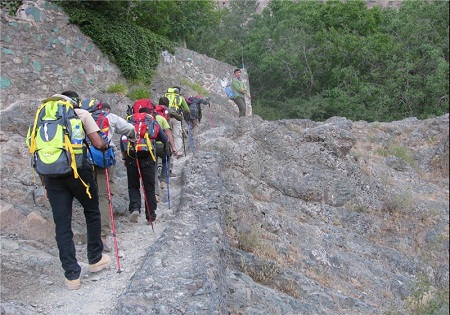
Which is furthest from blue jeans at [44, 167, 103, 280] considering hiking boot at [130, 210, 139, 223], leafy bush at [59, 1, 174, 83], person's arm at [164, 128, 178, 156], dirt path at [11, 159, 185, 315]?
leafy bush at [59, 1, 174, 83]

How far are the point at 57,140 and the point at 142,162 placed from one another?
7.21 feet

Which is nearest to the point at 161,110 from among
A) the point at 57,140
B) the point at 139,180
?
the point at 139,180

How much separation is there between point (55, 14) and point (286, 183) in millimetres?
8688

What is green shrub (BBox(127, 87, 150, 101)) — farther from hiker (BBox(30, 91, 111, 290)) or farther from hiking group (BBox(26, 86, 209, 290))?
hiker (BBox(30, 91, 111, 290))

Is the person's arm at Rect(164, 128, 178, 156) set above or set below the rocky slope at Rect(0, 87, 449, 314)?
above

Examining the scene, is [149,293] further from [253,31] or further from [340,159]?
[253,31]

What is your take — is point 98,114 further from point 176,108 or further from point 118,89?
point 118,89

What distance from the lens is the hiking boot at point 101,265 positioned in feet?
17.5

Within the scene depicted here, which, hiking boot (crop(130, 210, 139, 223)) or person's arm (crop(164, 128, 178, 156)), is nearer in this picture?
hiking boot (crop(130, 210, 139, 223))

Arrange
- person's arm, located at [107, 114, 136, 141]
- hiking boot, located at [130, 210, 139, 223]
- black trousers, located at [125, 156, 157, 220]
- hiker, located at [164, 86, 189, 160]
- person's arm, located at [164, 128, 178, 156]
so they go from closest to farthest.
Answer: person's arm, located at [107, 114, 136, 141]
black trousers, located at [125, 156, 157, 220]
hiking boot, located at [130, 210, 139, 223]
person's arm, located at [164, 128, 178, 156]
hiker, located at [164, 86, 189, 160]

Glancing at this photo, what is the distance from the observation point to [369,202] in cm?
990

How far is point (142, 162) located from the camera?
6801 millimetres

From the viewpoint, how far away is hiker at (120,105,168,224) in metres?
6.73

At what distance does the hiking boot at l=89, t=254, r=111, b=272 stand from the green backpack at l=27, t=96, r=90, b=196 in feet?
3.10
